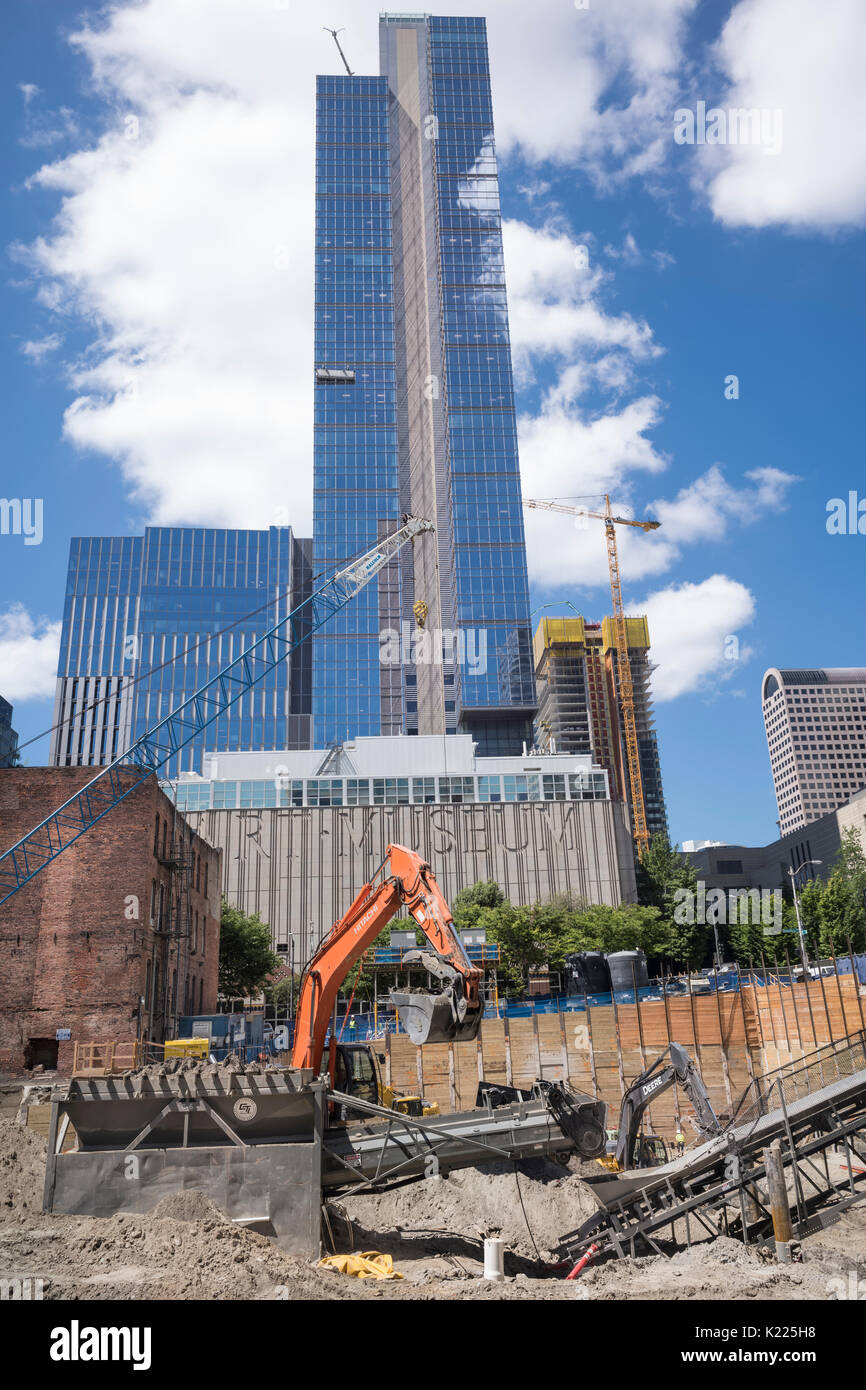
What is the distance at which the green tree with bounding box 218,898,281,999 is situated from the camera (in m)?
61.1

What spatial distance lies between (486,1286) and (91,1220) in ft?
19.5

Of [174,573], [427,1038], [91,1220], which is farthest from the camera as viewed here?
[174,573]

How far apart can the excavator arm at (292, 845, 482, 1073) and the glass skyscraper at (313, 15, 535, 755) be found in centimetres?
12453

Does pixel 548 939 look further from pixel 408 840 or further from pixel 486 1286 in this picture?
pixel 486 1286

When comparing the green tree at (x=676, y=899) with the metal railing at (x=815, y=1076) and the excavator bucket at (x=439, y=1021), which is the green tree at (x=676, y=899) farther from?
the excavator bucket at (x=439, y=1021)

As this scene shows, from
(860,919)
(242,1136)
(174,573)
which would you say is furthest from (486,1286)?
(174,573)

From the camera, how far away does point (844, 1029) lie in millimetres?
29141

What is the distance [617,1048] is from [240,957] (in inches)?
1414

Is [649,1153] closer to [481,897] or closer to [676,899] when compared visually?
[676,899]

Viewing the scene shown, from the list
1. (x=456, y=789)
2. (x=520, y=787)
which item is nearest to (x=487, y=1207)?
(x=456, y=789)

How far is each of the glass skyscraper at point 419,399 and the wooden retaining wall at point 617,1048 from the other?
109 metres

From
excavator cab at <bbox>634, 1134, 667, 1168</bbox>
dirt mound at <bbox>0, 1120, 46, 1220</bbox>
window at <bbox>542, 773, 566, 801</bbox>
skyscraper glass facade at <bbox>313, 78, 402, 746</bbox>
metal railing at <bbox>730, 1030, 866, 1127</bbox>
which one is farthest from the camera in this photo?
skyscraper glass facade at <bbox>313, 78, 402, 746</bbox>

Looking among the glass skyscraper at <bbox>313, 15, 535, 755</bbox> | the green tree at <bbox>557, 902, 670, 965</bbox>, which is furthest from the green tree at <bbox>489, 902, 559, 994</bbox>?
the glass skyscraper at <bbox>313, 15, 535, 755</bbox>

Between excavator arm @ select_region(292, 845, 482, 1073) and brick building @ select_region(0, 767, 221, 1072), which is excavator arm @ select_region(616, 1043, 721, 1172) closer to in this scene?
excavator arm @ select_region(292, 845, 482, 1073)
